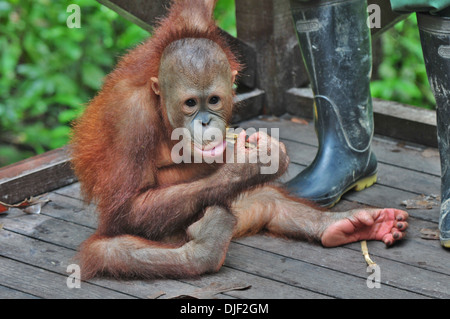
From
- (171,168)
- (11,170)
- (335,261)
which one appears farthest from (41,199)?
(335,261)

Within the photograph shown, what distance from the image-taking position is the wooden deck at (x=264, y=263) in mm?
2412

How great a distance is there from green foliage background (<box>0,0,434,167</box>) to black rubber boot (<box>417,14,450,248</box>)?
83.8 inches

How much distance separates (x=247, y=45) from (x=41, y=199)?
4.33 ft

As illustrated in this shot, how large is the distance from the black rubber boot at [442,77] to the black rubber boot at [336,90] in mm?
367

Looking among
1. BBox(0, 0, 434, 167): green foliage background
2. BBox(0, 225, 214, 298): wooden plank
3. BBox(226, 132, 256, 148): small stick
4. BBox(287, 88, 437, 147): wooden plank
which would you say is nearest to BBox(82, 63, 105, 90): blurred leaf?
BBox(0, 0, 434, 167): green foliage background

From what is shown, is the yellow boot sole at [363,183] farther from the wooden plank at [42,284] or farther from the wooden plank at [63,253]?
the wooden plank at [42,284]

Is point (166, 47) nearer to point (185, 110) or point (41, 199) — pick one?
point (185, 110)

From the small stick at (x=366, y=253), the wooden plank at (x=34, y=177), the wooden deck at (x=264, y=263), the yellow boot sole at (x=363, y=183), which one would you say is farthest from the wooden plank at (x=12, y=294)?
the yellow boot sole at (x=363, y=183)

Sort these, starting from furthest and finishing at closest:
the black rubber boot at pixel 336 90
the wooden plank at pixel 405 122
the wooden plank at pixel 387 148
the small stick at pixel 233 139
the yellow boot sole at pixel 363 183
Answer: the wooden plank at pixel 405 122, the wooden plank at pixel 387 148, the yellow boot sole at pixel 363 183, the black rubber boot at pixel 336 90, the small stick at pixel 233 139

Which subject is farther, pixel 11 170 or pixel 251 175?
pixel 11 170

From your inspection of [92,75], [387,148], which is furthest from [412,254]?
[92,75]

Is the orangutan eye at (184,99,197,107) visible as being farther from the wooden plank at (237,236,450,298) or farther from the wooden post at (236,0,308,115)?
the wooden post at (236,0,308,115)

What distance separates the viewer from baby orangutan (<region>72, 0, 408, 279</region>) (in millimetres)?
2463
